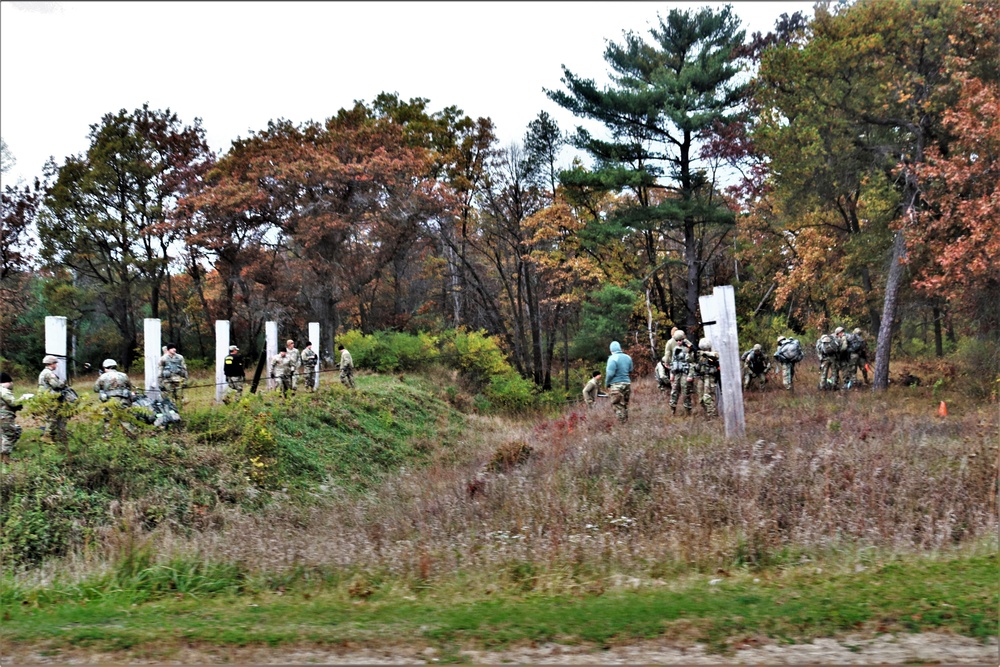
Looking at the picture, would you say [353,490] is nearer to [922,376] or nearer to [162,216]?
A: [922,376]

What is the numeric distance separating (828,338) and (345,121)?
78.7 ft

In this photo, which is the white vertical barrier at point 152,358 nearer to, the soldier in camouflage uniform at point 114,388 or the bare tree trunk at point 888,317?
the soldier in camouflage uniform at point 114,388

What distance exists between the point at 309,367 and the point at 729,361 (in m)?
12.4

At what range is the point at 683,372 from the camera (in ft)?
51.0

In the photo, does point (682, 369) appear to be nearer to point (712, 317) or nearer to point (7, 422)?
point (712, 317)

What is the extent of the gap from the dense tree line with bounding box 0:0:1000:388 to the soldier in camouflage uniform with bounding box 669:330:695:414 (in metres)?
8.28

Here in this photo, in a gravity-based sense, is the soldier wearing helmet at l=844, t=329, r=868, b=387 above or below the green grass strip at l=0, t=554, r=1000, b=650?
above

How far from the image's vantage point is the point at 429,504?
33.8ft

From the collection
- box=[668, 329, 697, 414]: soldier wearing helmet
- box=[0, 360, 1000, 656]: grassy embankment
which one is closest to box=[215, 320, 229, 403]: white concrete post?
box=[0, 360, 1000, 656]: grassy embankment

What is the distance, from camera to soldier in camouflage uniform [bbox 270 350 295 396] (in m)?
18.5

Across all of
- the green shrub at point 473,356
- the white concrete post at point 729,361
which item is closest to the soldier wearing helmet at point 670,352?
the white concrete post at point 729,361

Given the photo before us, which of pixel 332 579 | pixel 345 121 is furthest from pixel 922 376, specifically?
pixel 345 121

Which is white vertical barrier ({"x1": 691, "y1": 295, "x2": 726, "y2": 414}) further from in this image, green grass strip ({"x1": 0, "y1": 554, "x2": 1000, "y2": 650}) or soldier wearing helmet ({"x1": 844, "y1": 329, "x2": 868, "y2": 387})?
soldier wearing helmet ({"x1": 844, "y1": 329, "x2": 868, "y2": 387})

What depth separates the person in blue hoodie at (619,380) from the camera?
48.5 ft
